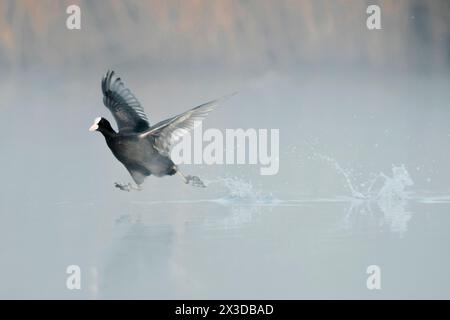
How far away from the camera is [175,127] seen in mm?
5148

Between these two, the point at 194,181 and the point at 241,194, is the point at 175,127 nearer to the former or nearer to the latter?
the point at 194,181

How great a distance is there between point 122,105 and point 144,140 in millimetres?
467

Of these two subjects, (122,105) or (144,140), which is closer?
(144,140)

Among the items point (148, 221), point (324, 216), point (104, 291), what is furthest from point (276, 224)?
point (104, 291)

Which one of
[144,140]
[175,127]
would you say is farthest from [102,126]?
[175,127]

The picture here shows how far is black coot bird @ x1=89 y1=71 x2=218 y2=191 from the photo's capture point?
16.8 ft

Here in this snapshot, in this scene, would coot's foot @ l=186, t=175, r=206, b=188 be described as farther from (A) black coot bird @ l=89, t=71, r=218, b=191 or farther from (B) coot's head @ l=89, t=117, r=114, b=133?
(B) coot's head @ l=89, t=117, r=114, b=133

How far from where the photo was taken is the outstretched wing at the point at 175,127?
4.98m

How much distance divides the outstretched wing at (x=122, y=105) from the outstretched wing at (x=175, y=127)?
0.92 ft

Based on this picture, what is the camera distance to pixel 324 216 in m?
5.62

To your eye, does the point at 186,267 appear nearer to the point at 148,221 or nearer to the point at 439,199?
the point at 148,221

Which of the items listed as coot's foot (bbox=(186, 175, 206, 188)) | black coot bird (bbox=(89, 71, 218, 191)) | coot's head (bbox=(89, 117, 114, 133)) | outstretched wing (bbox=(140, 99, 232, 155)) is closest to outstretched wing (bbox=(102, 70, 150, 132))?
black coot bird (bbox=(89, 71, 218, 191))

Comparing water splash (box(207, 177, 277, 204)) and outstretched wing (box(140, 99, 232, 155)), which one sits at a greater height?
outstretched wing (box(140, 99, 232, 155))

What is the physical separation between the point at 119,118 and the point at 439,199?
2114 millimetres
